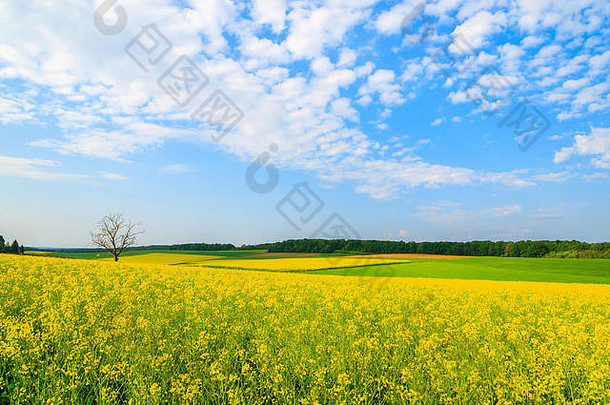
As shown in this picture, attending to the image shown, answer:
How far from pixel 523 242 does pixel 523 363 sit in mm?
83650

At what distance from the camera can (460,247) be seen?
251 feet

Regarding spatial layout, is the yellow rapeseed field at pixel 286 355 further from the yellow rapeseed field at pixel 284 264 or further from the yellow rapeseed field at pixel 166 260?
the yellow rapeseed field at pixel 166 260

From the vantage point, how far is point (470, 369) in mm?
5383

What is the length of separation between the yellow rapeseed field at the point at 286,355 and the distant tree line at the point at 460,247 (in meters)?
55.4

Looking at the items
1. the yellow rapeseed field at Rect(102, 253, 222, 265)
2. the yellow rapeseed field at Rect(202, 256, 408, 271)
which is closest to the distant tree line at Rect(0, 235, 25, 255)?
the yellow rapeseed field at Rect(102, 253, 222, 265)

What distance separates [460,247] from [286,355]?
8048cm

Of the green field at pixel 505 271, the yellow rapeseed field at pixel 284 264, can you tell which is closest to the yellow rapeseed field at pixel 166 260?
the yellow rapeseed field at pixel 284 264

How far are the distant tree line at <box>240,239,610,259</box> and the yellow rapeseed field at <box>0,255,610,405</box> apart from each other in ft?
182

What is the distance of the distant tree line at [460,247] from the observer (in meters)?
65.2

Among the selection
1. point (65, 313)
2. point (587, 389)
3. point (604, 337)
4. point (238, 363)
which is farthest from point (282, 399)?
point (604, 337)

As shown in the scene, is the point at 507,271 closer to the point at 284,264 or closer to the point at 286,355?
the point at 284,264

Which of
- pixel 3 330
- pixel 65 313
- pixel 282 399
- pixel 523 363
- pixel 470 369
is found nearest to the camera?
pixel 282 399

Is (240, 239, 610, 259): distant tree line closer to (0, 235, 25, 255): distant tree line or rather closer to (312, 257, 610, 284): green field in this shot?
(312, 257, 610, 284): green field

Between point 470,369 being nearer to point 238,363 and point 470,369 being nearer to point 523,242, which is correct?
point 238,363
